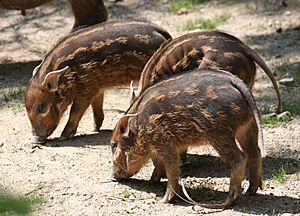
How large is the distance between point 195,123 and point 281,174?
926 mm

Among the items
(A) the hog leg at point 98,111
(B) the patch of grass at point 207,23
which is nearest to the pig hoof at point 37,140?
(A) the hog leg at point 98,111

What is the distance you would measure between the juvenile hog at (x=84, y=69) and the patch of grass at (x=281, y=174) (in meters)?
1.53

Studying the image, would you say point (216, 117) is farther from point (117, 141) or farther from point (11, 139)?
point (11, 139)

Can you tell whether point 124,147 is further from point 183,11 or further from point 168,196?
point 183,11

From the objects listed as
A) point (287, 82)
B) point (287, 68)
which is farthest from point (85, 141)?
point (287, 68)

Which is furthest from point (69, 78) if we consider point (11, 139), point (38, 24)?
point (38, 24)

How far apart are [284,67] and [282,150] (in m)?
2.20

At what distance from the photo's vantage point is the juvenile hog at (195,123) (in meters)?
4.06

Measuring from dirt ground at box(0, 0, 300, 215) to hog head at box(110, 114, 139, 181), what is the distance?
90 millimetres

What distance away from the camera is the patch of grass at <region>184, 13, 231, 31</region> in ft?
28.1

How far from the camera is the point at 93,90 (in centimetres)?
589

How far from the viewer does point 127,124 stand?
4.55m

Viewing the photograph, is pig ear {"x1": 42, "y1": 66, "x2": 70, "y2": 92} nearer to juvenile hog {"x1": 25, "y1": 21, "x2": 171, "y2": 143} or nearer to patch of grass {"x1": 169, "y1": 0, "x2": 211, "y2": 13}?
juvenile hog {"x1": 25, "y1": 21, "x2": 171, "y2": 143}

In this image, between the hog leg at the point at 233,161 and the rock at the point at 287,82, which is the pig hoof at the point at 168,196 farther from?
the rock at the point at 287,82
